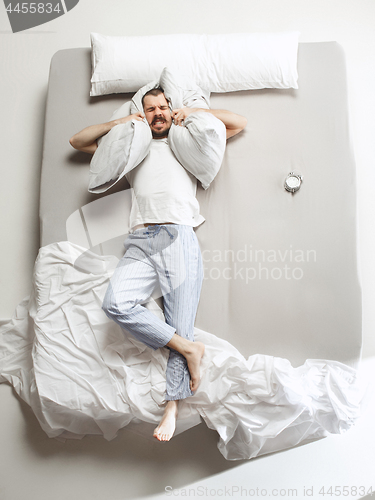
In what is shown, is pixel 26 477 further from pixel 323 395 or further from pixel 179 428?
pixel 323 395

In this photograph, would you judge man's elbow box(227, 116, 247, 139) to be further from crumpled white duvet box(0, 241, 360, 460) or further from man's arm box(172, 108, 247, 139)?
crumpled white duvet box(0, 241, 360, 460)

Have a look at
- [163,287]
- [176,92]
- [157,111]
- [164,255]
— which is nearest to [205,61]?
[176,92]

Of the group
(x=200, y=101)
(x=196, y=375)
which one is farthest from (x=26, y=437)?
(x=200, y=101)

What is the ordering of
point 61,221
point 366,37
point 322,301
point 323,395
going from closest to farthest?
point 323,395 → point 322,301 → point 61,221 → point 366,37

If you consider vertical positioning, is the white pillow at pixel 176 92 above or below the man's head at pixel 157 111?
above

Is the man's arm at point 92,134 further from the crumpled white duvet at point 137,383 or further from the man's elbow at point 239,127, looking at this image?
the crumpled white duvet at point 137,383

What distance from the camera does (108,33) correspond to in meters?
2.21

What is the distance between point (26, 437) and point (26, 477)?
0.16 m

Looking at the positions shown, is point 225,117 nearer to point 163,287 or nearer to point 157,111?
point 157,111

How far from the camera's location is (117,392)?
147cm

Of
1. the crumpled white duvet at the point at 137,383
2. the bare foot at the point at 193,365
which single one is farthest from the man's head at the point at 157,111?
the bare foot at the point at 193,365

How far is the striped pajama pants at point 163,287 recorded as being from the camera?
1.46 m

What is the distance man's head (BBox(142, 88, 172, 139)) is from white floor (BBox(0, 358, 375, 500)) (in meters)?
1.33

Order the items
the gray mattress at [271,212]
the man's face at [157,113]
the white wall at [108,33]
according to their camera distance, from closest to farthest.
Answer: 1. the gray mattress at [271,212]
2. the man's face at [157,113]
3. the white wall at [108,33]
